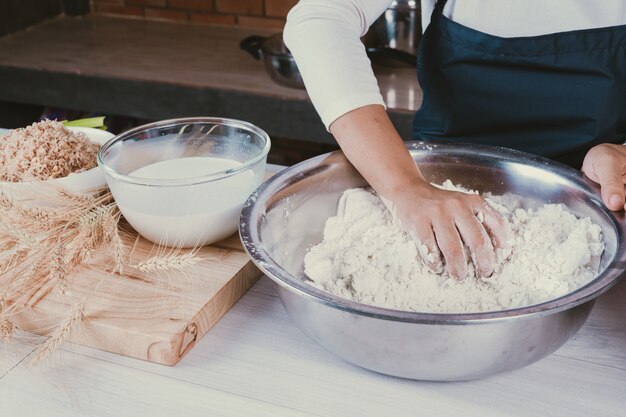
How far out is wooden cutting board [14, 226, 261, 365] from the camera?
97 centimetres

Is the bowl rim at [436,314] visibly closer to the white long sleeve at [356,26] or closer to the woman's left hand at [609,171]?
the woman's left hand at [609,171]

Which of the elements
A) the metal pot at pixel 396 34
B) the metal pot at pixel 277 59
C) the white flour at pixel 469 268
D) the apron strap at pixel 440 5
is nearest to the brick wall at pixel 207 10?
the metal pot at pixel 277 59

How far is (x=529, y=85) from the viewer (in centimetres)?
134

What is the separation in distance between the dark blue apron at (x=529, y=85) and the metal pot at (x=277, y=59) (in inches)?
35.2

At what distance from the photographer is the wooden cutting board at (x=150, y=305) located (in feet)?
3.19

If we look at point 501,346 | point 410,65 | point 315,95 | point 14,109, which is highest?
point 315,95

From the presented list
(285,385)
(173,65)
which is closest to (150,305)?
(285,385)

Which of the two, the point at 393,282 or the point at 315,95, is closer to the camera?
the point at 393,282

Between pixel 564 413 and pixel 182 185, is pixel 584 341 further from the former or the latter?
pixel 182 185

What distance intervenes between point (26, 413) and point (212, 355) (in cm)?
23

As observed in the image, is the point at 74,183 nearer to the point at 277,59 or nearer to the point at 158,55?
the point at 277,59

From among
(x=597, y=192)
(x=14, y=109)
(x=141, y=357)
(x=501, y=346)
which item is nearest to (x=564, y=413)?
(x=501, y=346)

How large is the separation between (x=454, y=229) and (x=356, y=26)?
0.43 metres

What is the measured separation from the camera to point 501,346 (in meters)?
0.83
